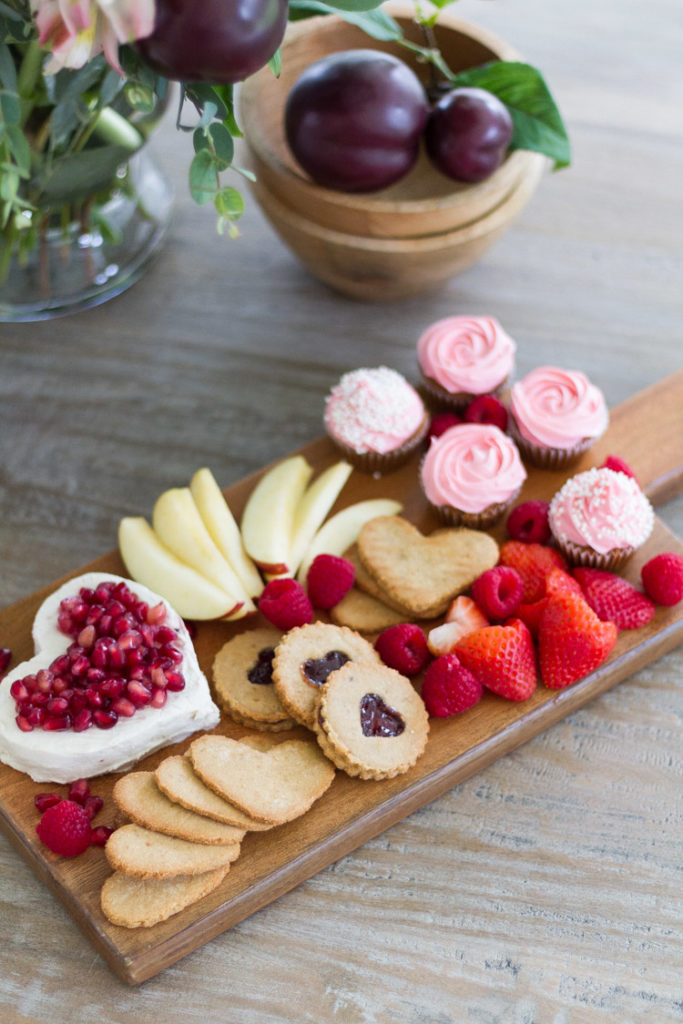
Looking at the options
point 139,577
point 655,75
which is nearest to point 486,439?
point 139,577

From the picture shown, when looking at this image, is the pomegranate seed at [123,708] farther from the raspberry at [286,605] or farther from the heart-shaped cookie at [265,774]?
the raspberry at [286,605]

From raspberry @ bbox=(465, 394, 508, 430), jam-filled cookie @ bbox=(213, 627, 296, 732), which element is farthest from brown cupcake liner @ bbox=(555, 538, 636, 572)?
jam-filled cookie @ bbox=(213, 627, 296, 732)

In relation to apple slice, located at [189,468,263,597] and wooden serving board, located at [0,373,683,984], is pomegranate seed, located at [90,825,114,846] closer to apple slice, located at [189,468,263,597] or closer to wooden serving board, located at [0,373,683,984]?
wooden serving board, located at [0,373,683,984]

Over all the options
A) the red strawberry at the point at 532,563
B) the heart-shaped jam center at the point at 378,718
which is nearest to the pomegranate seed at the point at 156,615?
the heart-shaped jam center at the point at 378,718

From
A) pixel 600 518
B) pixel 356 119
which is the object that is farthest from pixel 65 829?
pixel 356 119

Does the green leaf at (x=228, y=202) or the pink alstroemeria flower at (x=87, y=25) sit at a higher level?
the pink alstroemeria flower at (x=87, y=25)

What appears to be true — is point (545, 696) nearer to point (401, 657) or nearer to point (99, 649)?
point (401, 657)
